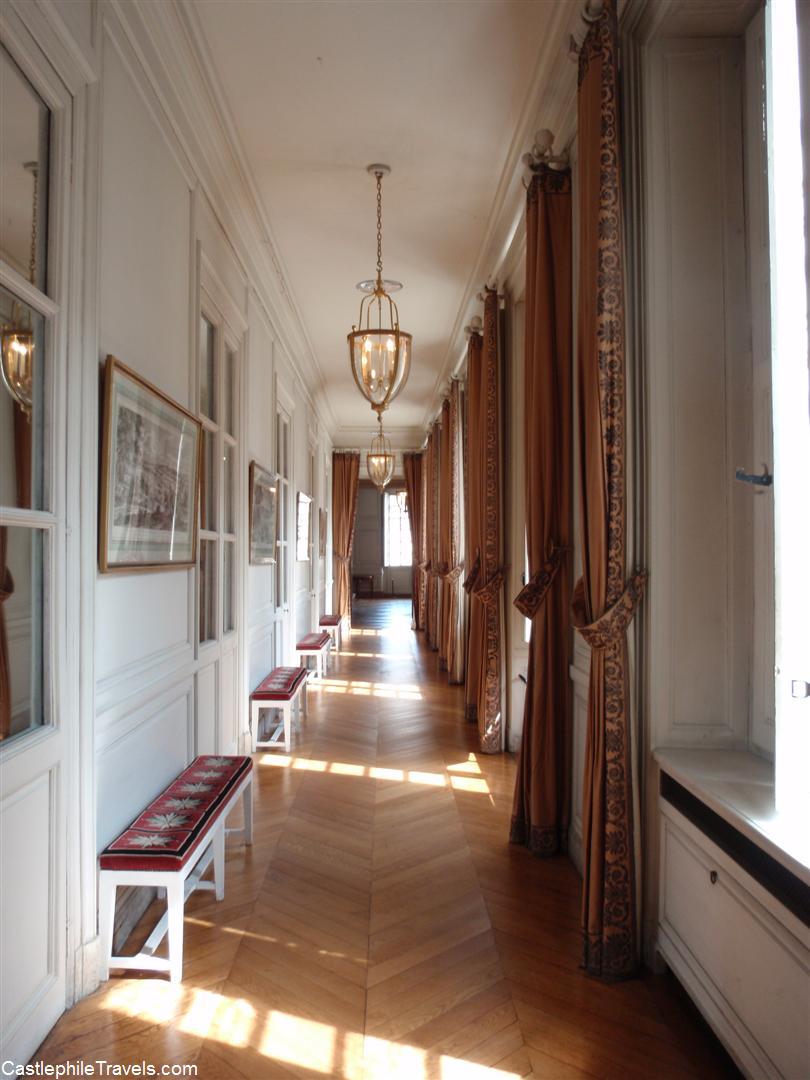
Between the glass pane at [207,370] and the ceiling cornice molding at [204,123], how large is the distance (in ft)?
1.90

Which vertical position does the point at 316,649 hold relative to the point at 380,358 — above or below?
below

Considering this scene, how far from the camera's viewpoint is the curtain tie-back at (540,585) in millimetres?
2986

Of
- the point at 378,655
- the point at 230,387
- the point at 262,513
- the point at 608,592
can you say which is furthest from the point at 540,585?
the point at 378,655

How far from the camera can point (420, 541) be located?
1130 cm

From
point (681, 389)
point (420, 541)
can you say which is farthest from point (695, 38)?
point (420, 541)

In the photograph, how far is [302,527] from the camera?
7012 millimetres

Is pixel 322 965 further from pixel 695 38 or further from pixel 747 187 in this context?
pixel 695 38

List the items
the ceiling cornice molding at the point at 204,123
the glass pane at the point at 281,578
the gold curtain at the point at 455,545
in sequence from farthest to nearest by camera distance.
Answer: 1. the gold curtain at the point at 455,545
2. the glass pane at the point at 281,578
3. the ceiling cornice molding at the point at 204,123

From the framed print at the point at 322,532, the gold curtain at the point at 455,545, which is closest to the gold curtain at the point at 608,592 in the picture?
the gold curtain at the point at 455,545

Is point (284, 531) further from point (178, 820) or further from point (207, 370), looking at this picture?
point (178, 820)

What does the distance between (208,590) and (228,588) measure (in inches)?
19.0

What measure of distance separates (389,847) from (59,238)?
2507 mm

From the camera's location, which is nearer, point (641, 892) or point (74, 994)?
point (74, 994)

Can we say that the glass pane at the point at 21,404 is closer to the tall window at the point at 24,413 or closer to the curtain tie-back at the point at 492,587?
the tall window at the point at 24,413
